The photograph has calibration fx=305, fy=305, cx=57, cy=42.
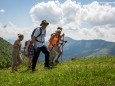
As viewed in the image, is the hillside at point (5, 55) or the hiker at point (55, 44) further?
the hillside at point (5, 55)

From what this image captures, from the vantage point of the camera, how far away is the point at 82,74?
13430 mm

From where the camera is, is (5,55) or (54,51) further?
(5,55)

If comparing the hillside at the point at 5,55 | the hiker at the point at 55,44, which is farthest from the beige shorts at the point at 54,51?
the hillside at the point at 5,55

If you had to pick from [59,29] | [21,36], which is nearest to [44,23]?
[21,36]

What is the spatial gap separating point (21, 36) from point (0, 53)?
788 cm

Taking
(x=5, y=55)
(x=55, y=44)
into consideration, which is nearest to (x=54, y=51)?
(x=55, y=44)

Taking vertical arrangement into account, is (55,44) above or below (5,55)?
above

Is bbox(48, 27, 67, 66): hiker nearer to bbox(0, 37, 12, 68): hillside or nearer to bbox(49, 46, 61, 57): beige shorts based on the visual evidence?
bbox(49, 46, 61, 57): beige shorts

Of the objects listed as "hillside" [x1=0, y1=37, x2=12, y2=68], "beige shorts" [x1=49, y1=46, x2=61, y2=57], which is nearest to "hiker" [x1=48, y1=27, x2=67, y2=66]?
"beige shorts" [x1=49, y1=46, x2=61, y2=57]

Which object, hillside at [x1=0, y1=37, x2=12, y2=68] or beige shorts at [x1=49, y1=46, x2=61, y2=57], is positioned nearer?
beige shorts at [x1=49, y1=46, x2=61, y2=57]

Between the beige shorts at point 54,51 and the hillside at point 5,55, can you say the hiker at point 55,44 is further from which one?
the hillside at point 5,55

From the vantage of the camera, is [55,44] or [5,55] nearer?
[55,44]

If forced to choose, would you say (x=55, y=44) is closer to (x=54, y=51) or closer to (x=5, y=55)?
(x=54, y=51)

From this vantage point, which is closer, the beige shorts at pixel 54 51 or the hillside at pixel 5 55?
the beige shorts at pixel 54 51
